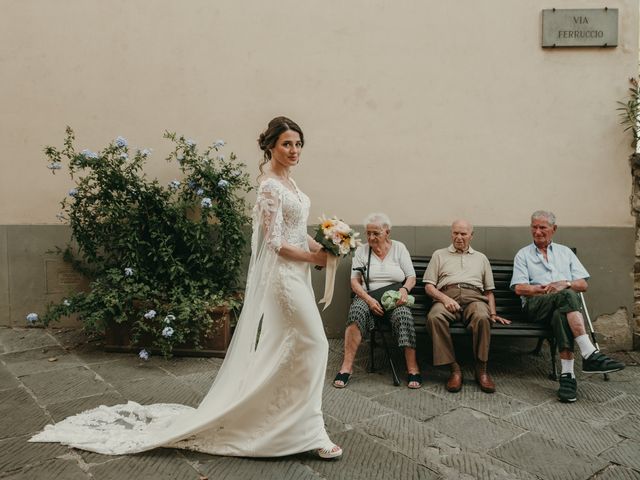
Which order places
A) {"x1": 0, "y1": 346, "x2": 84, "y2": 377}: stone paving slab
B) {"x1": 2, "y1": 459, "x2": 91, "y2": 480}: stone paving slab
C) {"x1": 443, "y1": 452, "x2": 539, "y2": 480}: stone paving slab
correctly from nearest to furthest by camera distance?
{"x1": 2, "y1": 459, "x2": 91, "y2": 480}: stone paving slab < {"x1": 443, "y1": 452, "x2": 539, "y2": 480}: stone paving slab < {"x1": 0, "y1": 346, "x2": 84, "y2": 377}: stone paving slab

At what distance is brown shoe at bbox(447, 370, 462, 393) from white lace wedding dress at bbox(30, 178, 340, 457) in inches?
55.8

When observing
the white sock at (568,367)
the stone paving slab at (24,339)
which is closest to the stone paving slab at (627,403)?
the white sock at (568,367)

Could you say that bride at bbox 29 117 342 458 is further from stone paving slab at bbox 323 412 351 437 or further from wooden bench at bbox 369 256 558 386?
wooden bench at bbox 369 256 558 386

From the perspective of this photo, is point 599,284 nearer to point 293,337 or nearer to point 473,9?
point 473,9

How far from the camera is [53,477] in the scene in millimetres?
2639

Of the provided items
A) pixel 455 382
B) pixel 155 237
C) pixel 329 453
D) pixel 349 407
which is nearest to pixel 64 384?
pixel 155 237

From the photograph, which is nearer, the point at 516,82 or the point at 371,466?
the point at 371,466

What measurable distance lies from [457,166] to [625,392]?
2.31 m

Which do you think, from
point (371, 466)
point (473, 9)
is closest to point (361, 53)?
point (473, 9)

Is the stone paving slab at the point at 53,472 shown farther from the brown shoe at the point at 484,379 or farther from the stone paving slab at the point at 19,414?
the brown shoe at the point at 484,379

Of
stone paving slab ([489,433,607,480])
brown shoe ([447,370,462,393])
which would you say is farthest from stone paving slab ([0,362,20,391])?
stone paving slab ([489,433,607,480])

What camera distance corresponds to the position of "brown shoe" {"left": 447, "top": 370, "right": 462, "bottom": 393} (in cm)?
398

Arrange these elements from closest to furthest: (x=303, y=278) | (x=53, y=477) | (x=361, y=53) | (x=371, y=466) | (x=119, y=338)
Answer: (x=53, y=477) < (x=371, y=466) < (x=303, y=278) < (x=119, y=338) < (x=361, y=53)

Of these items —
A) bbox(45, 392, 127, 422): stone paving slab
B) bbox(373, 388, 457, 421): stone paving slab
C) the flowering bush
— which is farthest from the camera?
the flowering bush
